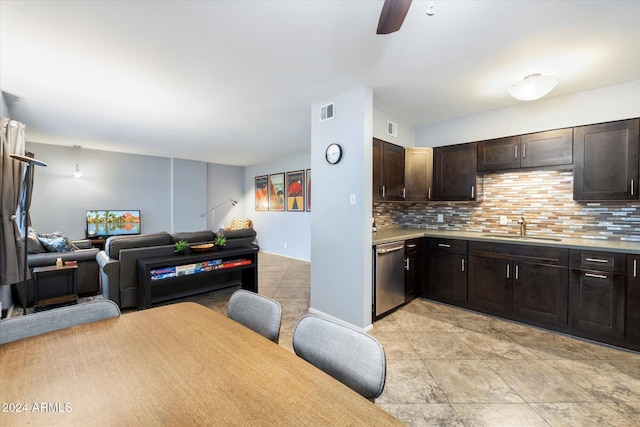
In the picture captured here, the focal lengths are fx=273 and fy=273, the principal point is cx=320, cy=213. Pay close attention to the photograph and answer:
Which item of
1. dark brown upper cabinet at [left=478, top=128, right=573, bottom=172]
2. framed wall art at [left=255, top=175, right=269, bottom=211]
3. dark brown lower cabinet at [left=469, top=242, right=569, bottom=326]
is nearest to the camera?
dark brown lower cabinet at [left=469, top=242, right=569, bottom=326]

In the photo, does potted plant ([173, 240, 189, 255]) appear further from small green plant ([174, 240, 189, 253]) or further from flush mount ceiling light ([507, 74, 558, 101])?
flush mount ceiling light ([507, 74, 558, 101])

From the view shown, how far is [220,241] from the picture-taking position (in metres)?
3.67

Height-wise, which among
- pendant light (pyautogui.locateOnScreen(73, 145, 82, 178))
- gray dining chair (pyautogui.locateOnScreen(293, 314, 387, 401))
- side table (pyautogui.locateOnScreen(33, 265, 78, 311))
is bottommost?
side table (pyautogui.locateOnScreen(33, 265, 78, 311))

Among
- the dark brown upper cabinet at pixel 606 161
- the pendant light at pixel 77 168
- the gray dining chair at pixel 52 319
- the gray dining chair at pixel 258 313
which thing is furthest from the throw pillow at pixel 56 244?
the dark brown upper cabinet at pixel 606 161

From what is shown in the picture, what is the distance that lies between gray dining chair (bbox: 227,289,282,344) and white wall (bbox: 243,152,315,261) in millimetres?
4778

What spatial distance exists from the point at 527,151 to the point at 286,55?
9.35 ft

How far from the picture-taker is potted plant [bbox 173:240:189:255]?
3387 millimetres

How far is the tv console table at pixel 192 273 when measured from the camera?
3082 millimetres

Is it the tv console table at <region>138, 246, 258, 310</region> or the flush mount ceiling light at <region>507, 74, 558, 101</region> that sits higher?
the flush mount ceiling light at <region>507, 74, 558, 101</region>

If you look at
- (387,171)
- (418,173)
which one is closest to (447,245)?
(418,173)

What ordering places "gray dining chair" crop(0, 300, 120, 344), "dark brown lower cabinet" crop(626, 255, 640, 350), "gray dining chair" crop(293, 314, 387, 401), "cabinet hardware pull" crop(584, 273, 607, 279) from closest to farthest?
"gray dining chair" crop(293, 314, 387, 401)
"gray dining chair" crop(0, 300, 120, 344)
"dark brown lower cabinet" crop(626, 255, 640, 350)
"cabinet hardware pull" crop(584, 273, 607, 279)

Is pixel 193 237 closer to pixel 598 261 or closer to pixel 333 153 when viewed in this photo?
pixel 333 153

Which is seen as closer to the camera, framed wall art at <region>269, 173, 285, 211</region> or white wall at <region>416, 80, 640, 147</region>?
white wall at <region>416, 80, 640, 147</region>

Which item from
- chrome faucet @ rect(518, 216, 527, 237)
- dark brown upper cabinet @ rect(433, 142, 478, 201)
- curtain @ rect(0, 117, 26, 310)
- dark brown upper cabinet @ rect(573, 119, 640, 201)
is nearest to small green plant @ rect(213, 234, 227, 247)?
curtain @ rect(0, 117, 26, 310)
